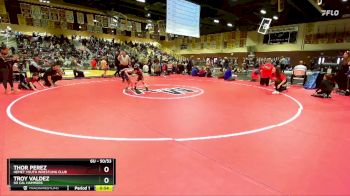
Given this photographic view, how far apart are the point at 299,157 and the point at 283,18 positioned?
74.9ft

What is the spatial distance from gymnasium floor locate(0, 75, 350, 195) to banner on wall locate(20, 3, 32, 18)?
18.3 metres

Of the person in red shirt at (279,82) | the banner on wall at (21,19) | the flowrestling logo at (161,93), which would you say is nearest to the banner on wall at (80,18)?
the banner on wall at (21,19)

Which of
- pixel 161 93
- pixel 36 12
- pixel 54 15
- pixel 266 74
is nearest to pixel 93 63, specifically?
pixel 54 15

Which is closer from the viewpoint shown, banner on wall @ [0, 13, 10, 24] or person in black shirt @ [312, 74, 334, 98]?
person in black shirt @ [312, 74, 334, 98]

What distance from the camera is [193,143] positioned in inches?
135

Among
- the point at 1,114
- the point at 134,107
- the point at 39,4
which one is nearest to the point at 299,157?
the point at 134,107

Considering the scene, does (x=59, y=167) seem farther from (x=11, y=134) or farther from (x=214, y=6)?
(x=214, y=6)

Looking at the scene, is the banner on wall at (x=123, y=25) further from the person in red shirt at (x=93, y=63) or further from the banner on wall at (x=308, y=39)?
the banner on wall at (x=308, y=39)

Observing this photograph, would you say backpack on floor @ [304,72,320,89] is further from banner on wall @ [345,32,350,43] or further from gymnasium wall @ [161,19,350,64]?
banner on wall @ [345,32,350,43]

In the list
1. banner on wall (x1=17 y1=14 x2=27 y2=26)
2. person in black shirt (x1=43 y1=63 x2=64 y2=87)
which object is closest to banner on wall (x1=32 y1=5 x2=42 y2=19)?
banner on wall (x1=17 y1=14 x2=27 y2=26)

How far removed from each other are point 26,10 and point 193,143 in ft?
75.2

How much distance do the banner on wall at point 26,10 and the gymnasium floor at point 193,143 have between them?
1828 cm
